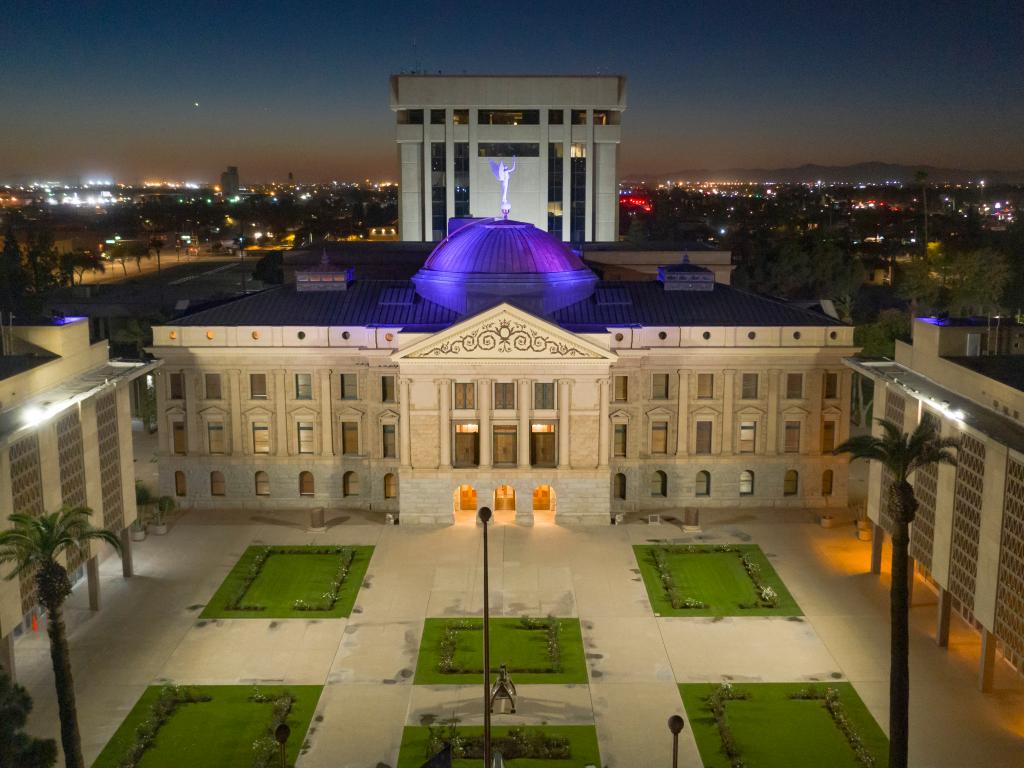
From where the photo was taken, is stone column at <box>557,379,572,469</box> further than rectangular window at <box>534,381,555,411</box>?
No

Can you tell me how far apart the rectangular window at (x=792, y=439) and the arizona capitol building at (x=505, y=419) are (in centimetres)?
10

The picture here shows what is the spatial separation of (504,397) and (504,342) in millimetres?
3565

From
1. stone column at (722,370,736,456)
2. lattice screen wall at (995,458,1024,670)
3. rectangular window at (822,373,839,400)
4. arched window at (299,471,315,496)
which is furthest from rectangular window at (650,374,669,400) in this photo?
lattice screen wall at (995,458,1024,670)

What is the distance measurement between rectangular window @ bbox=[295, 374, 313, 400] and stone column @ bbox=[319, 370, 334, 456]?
0.88 m

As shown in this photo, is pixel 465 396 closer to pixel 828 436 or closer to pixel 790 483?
pixel 790 483

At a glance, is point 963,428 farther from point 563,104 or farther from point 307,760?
point 563,104

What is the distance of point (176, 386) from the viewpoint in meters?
68.2

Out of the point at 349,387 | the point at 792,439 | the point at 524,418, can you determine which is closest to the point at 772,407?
the point at 792,439

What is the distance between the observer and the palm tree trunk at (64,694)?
3497 centimetres

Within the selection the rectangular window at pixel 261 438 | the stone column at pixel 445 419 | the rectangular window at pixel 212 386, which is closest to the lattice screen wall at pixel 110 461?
the rectangular window at pixel 212 386

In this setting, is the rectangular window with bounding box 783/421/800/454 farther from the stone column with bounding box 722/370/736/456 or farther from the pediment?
the pediment

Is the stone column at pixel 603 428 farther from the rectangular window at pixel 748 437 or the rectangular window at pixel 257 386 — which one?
the rectangular window at pixel 257 386

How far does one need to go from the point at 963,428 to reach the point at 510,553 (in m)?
26.1

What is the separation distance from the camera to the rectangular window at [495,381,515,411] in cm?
6506
